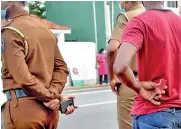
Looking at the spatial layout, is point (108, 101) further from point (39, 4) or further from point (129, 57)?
point (39, 4)

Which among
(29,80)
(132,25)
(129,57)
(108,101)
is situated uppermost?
(132,25)

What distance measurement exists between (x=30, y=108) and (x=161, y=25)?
112 cm

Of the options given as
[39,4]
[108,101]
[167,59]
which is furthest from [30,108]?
[39,4]

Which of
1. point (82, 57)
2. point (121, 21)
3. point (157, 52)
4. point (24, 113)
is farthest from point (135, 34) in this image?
point (82, 57)

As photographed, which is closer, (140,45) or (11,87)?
(140,45)

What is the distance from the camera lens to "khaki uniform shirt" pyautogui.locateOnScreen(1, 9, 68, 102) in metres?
3.25

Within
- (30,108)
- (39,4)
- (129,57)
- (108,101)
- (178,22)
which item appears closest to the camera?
(129,57)

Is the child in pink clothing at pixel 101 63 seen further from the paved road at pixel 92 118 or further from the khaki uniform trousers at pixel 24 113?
the khaki uniform trousers at pixel 24 113

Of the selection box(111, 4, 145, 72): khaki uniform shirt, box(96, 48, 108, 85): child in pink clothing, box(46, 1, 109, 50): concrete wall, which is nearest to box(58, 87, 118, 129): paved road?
box(111, 4, 145, 72): khaki uniform shirt

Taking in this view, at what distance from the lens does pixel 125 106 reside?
14.0 ft

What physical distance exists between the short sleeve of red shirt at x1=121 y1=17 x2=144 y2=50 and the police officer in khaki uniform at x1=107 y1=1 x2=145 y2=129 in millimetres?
1150

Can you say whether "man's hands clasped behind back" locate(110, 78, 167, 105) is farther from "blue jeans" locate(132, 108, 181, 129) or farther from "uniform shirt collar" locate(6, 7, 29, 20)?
"uniform shirt collar" locate(6, 7, 29, 20)

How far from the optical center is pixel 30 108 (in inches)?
131

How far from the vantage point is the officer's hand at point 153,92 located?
2.92 meters
